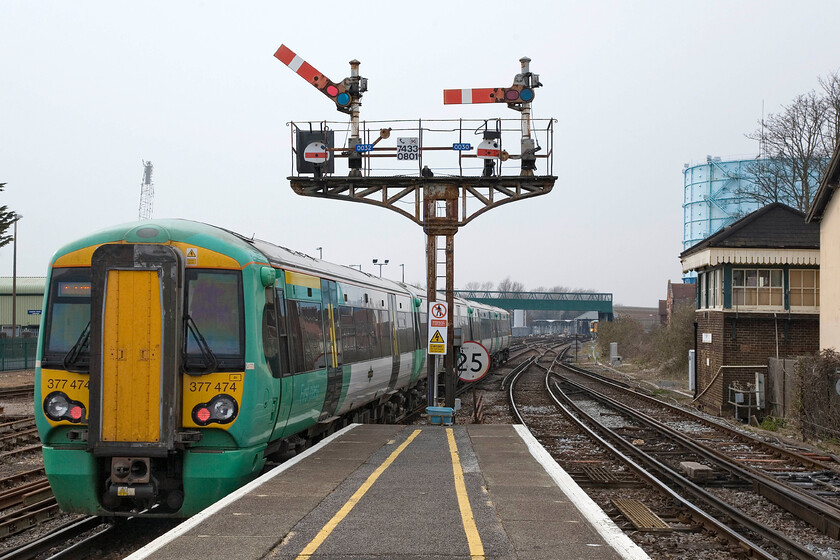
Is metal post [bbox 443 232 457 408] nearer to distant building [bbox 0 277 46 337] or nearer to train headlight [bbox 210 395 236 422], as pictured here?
train headlight [bbox 210 395 236 422]

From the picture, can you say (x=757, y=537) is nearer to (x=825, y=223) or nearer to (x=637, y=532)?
(x=637, y=532)

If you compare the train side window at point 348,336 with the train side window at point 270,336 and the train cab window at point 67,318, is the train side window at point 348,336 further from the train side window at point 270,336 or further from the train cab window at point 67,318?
the train cab window at point 67,318

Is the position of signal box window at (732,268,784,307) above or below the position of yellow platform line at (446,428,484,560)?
above

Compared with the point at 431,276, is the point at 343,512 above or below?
below

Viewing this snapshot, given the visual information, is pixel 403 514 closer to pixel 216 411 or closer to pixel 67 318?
pixel 216 411

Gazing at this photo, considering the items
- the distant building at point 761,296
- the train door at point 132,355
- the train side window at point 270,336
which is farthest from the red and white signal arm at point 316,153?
the distant building at point 761,296

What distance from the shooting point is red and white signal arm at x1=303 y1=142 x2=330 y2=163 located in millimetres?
15406

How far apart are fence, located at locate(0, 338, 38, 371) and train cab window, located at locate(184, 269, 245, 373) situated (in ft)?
106

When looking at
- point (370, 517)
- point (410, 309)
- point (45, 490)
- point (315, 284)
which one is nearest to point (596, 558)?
point (370, 517)

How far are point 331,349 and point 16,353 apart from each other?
103 ft

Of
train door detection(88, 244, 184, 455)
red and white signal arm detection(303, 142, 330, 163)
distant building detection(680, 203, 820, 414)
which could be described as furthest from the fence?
train door detection(88, 244, 184, 455)

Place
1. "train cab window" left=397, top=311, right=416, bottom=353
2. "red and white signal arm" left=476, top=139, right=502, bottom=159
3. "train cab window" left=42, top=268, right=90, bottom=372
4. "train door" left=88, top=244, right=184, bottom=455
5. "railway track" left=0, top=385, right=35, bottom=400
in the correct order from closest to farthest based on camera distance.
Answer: "train door" left=88, top=244, right=184, bottom=455 < "train cab window" left=42, top=268, right=90, bottom=372 < "red and white signal arm" left=476, top=139, right=502, bottom=159 < "train cab window" left=397, top=311, right=416, bottom=353 < "railway track" left=0, top=385, right=35, bottom=400

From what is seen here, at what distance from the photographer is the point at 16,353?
3734 cm

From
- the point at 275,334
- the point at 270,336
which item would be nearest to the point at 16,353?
the point at 275,334
